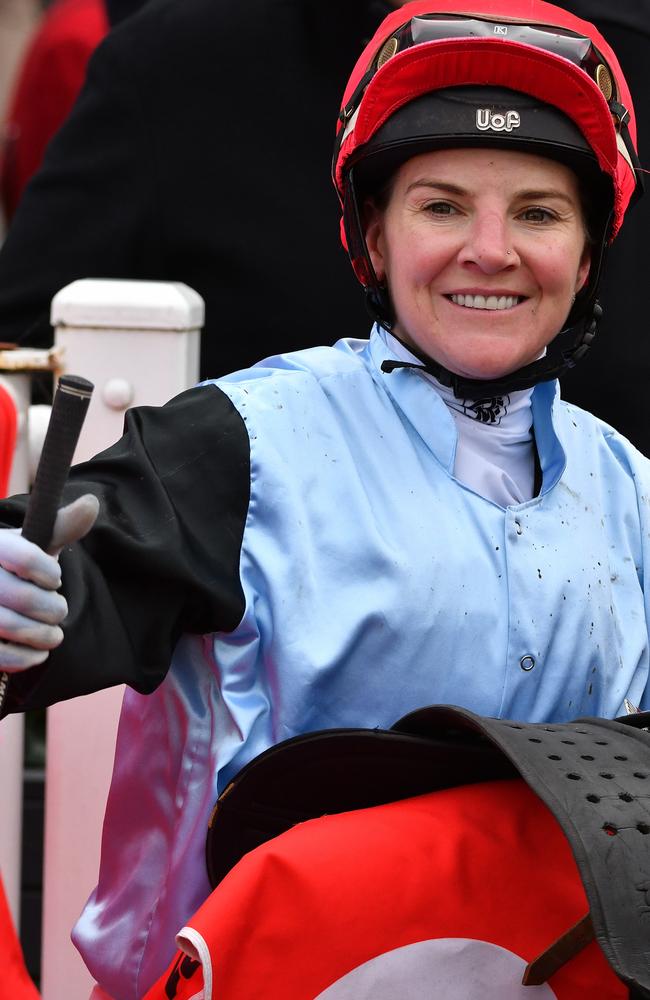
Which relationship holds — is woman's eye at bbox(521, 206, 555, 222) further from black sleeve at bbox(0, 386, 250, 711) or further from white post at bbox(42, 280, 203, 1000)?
white post at bbox(42, 280, 203, 1000)

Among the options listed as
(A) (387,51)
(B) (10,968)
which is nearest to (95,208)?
(A) (387,51)

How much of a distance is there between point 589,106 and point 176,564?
92 cm

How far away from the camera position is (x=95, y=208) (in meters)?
3.65

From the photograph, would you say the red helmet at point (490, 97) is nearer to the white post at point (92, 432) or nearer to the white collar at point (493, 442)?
the white collar at point (493, 442)

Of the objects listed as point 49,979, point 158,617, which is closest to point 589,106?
point 158,617

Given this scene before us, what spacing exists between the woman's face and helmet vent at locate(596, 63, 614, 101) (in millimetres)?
130

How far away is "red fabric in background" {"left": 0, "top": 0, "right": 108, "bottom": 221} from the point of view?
16.4 ft

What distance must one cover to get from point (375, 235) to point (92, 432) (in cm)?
73

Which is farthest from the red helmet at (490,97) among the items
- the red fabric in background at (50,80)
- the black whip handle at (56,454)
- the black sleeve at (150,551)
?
the red fabric in background at (50,80)

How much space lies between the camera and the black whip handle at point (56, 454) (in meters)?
1.78

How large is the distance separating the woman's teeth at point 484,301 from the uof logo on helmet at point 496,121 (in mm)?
239

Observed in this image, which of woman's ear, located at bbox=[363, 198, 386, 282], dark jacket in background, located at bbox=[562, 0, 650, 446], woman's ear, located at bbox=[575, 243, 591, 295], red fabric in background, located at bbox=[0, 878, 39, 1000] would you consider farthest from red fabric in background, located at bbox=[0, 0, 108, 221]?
red fabric in background, located at bbox=[0, 878, 39, 1000]

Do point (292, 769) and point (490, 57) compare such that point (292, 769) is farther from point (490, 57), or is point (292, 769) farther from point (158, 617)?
point (490, 57)

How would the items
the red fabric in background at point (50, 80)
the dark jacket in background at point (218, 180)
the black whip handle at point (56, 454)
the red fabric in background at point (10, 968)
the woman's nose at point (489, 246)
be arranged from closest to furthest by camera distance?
the black whip handle at point (56, 454) → the red fabric in background at point (10, 968) → the woman's nose at point (489, 246) → the dark jacket in background at point (218, 180) → the red fabric in background at point (50, 80)
